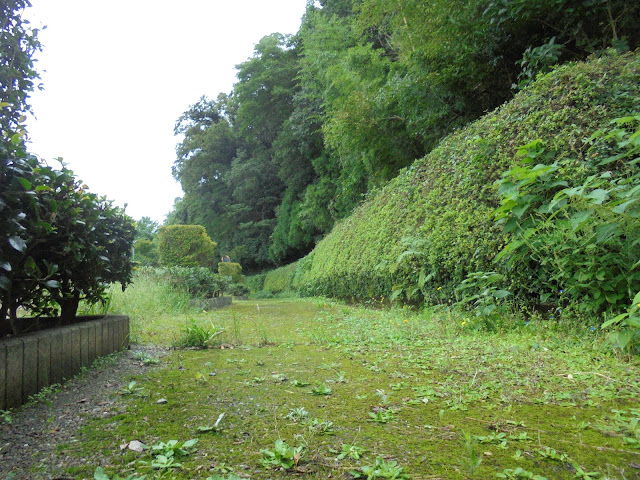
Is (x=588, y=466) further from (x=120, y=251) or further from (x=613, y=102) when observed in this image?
(x=120, y=251)

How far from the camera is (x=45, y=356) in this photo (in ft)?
6.64

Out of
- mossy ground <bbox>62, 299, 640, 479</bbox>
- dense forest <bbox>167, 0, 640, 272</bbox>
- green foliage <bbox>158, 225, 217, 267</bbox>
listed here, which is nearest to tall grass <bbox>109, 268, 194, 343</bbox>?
mossy ground <bbox>62, 299, 640, 479</bbox>

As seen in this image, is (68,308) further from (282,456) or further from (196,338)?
(282,456)

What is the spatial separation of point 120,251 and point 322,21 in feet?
38.3

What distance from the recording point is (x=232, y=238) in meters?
24.8

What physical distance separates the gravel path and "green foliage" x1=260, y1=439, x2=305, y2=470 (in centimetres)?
59

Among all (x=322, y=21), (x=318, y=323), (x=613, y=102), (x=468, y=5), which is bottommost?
(x=318, y=323)

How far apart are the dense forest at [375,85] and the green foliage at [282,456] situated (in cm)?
511

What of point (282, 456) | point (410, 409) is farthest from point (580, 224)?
point (282, 456)

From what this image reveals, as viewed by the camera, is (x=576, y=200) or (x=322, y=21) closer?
(x=576, y=200)

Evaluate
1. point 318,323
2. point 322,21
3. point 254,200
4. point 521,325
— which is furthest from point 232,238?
point 521,325

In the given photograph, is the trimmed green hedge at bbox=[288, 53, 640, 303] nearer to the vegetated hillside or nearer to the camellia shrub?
the vegetated hillside

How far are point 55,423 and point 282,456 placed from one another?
3.56ft

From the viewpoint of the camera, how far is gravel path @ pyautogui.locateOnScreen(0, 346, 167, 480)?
122 centimetres
